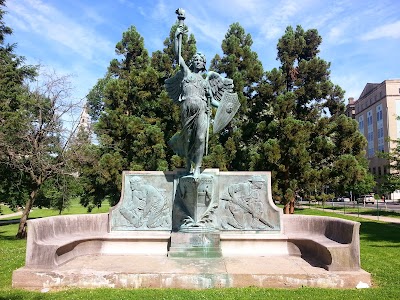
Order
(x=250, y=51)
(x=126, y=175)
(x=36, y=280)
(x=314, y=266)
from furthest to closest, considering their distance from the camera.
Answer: (x=250, y=51), (x=126, y=175), (x=314, y=266), (x=36, y=280)

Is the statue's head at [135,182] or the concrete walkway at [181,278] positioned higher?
the statue's head at [135,182]

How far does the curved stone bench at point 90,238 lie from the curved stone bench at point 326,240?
9.09 feet

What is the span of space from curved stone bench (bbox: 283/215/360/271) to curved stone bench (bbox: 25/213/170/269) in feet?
9.09

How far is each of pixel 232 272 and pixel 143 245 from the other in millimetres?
2429

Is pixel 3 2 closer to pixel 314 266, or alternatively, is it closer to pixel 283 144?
pixel 283 144

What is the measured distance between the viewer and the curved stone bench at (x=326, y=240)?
562 centimetres

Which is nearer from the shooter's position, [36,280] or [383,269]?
[36,280]

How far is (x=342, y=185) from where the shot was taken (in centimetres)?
1853

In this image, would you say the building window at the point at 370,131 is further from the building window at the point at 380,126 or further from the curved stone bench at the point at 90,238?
the curved stone bench at the point at 90,238

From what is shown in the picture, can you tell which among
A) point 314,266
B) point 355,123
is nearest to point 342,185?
point 355,123

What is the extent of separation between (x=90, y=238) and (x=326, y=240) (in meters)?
4.68

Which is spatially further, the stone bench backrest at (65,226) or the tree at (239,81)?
the tree at (239,81)

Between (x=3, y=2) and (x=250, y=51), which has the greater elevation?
(x=3, y=2)

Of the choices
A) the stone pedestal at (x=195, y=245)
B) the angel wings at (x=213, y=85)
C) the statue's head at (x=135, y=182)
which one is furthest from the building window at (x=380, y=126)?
the statue's head at (x=135, y=182)
